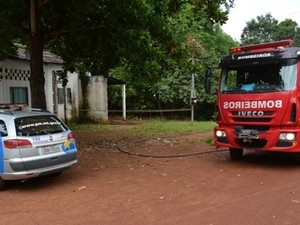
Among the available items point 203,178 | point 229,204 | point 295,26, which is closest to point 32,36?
point 203,178

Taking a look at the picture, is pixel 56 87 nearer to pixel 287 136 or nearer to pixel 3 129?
pixel 3 129

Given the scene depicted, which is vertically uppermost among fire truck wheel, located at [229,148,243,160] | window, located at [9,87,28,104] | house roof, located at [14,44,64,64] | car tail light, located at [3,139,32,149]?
house roof, located at [14,44,64,64]

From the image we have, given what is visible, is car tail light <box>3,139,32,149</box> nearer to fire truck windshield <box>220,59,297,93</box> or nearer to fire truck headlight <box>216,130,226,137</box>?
fire truck headlight <box>216,130,226,137</box>

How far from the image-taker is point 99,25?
14.0 meters

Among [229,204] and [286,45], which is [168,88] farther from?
[229,204]

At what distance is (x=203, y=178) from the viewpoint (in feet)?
28.5

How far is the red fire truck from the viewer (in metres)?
8.95

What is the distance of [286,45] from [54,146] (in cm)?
572

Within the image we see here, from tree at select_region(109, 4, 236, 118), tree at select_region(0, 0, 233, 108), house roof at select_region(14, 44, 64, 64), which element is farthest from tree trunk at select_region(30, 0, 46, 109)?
tree at select_region(109, 4, 236, 118)

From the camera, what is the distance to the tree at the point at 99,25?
13047 mm

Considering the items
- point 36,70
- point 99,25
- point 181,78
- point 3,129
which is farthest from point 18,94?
point 181,78

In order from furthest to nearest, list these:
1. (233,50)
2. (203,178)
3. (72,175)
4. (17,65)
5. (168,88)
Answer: (168,88)
(17,65)
(233,50)
(72,175)
(203,178)

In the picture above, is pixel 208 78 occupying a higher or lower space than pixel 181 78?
lower

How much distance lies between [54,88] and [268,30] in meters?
32.0
